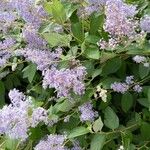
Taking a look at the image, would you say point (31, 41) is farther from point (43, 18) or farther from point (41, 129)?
point (41, 129)

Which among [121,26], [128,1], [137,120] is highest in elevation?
[121,26]

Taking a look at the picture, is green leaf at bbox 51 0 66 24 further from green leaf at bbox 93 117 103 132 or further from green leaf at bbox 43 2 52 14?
green leaf at bbox 93 117 103 132

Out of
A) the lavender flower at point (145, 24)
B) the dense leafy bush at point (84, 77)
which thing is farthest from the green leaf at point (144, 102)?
the lavender flower at point (145, 24)

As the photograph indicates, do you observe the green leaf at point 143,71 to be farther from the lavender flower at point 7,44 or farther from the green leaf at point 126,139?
the lavender flower at point 7,44

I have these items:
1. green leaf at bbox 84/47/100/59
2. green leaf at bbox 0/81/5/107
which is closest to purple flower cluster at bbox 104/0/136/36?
green leaf at bbox 84/47/100/59

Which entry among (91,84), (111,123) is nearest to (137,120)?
(111,123)

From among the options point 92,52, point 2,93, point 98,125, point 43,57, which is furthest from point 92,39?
point 2,93

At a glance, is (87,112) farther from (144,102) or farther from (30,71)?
(30,71)
